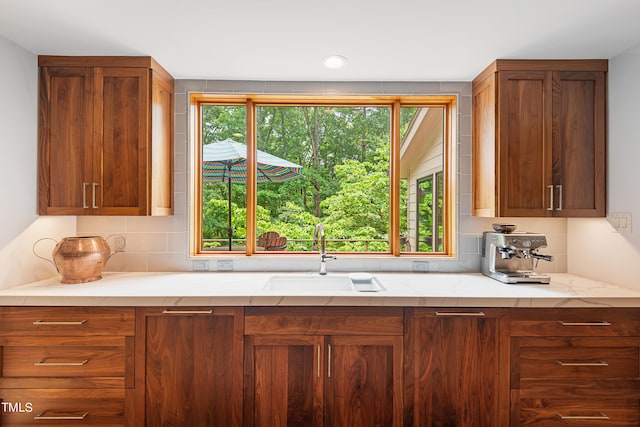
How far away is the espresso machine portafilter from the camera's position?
2.10 meters

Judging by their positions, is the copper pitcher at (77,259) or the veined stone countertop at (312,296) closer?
the veined stone countertop at (312,296)

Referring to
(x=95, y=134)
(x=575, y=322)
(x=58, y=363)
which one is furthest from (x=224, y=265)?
(x=575, y=322)

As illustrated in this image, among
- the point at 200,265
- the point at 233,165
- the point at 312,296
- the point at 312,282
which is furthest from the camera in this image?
the point at 233,165

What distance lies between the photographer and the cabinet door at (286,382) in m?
1.78

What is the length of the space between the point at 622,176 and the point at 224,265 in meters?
2.58

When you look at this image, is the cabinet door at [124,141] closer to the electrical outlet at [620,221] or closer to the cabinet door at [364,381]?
the cabinet door at [364,381]

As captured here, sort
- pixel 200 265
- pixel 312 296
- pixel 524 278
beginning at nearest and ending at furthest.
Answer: pixel 312 296
pixel 524 278
pixel 200 265

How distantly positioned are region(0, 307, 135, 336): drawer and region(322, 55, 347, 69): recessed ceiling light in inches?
71.3

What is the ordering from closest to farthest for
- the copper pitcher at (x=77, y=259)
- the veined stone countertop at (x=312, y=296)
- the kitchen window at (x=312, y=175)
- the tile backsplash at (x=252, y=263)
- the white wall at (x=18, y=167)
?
the veined stone countertop at (x=312, y=296) < the white wall at (x=18, y=167) < the copper pitcher at (x=77, y=259) < the tile backsplash at (x=252, y=263) < the kitchen window at (x=312, y=175)

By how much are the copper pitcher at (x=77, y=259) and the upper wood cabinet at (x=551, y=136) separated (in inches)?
98.6

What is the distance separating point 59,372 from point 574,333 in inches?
105

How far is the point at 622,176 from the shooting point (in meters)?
2.01

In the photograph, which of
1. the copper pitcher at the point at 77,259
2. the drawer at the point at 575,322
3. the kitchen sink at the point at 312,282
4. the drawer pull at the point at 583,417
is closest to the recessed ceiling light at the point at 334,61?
the kitchen sink at the point at 312,282

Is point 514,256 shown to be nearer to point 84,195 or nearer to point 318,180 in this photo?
point 318,180
